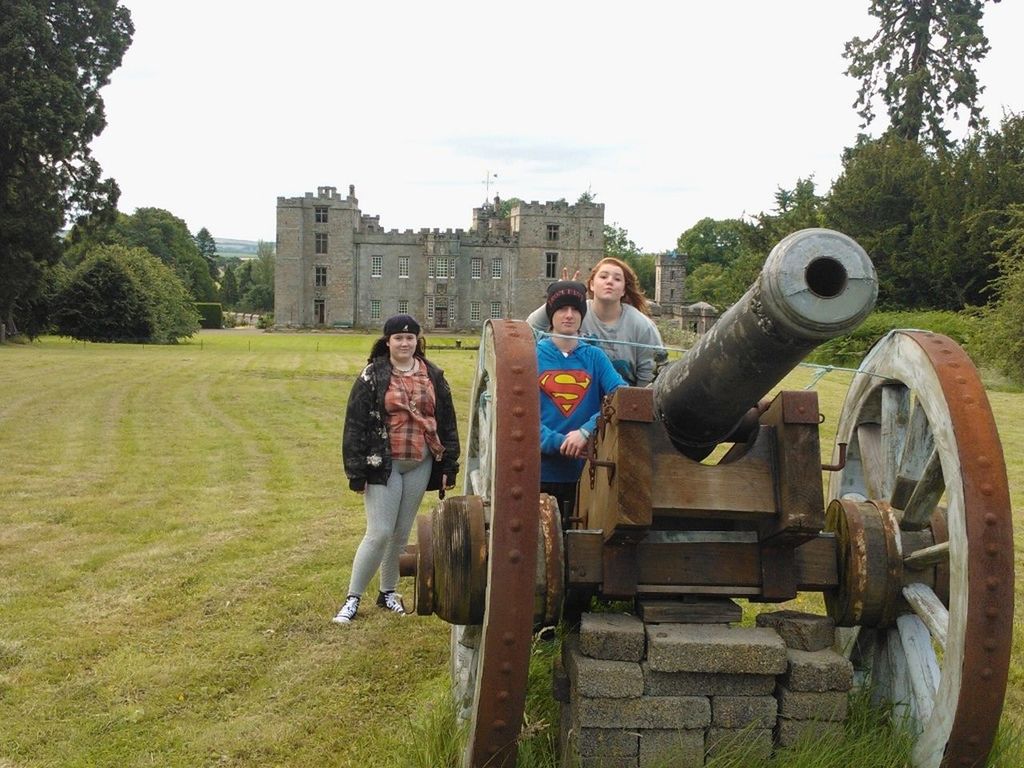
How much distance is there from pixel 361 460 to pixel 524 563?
107 inches

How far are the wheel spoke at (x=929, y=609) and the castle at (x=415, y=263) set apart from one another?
74.5 meters

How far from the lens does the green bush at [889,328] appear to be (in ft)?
86.7

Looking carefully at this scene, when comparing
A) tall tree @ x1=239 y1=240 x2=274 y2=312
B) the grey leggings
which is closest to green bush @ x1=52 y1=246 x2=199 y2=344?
the grey leggings

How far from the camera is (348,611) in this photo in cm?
597

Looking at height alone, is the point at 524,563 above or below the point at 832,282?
below

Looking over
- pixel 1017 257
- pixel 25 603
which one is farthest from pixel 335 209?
pixel 25 603

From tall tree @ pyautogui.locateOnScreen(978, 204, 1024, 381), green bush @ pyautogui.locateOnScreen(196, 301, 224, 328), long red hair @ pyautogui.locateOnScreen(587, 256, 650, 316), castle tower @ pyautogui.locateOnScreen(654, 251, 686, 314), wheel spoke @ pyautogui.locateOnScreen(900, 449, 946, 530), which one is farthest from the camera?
castle tower @ pyautogui.locateOnScreen(654, 251, 686, 314)

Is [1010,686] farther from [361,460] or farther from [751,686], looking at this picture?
[361,460]

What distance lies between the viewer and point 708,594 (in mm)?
3576

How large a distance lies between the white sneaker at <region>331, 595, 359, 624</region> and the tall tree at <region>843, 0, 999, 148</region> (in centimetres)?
3490

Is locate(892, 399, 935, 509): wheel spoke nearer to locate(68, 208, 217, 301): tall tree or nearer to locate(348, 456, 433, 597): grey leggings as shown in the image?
locate(348, 456, 433, 597): grey leggings

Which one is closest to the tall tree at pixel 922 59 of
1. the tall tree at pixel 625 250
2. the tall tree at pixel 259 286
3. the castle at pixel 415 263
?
the castle at pixel 415 263

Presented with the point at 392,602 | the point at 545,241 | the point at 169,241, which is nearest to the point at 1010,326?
the point at 392,602

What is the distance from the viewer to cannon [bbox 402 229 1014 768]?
9.76 feet
